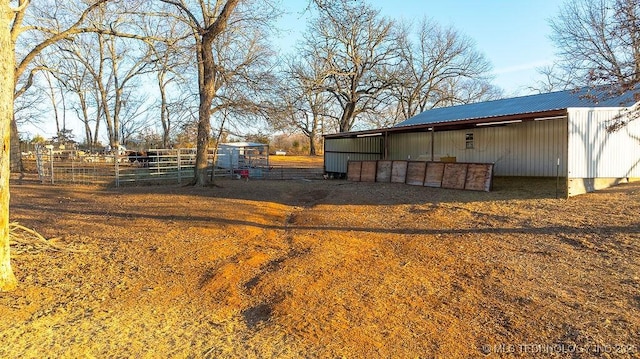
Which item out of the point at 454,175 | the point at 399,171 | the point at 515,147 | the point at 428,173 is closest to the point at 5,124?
the point at 454,175

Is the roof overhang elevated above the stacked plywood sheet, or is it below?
above

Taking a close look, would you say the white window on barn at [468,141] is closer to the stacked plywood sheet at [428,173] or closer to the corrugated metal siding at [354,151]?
the stacked plywood sheet at [428,173]

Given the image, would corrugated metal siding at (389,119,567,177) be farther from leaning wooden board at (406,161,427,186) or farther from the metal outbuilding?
leaning wooden board at (406,161,427,186)

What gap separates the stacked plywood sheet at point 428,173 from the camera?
14.5 metres

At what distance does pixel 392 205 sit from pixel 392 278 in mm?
6445

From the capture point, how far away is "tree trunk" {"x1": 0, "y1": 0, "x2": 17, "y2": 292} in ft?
17.6

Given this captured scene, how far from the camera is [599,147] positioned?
43.7 feet

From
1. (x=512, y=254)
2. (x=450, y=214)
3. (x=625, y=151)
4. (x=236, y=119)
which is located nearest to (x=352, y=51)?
(x=236, y=119)

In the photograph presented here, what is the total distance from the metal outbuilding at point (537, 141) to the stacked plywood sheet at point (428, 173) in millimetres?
1098

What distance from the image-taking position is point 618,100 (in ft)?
49.5

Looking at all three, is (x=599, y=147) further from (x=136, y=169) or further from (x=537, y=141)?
(x=136, y=169)

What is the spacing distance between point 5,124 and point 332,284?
484 centimetres

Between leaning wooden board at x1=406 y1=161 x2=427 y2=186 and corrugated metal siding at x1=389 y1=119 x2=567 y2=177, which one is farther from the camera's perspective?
leaning wooden board at x1=406 y1=161 x2=427 y2=186

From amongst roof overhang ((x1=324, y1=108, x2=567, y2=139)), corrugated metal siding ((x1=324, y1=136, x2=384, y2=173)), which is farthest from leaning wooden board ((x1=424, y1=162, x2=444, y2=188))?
corrugated metal siding ((x1=324, y1=136, x2=384, y2=173))
